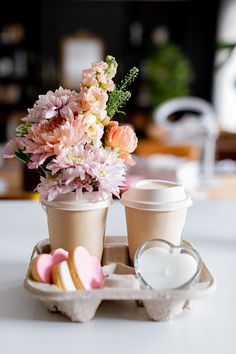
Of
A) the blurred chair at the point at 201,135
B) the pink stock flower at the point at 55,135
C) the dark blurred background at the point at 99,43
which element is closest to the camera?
the pink stock flower at the point at 55,135

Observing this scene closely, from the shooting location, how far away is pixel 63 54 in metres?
8.13

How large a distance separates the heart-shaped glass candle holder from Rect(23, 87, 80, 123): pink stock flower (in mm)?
258

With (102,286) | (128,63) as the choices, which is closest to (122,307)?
(102,286)

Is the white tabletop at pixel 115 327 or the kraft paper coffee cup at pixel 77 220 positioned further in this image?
the kraft paper coffee cup at pixel 77 220

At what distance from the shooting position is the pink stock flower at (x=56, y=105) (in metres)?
0.91

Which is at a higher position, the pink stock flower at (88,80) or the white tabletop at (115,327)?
the pink stock flower at (88,80)

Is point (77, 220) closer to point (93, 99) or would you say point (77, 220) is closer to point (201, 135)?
point (93, 99)

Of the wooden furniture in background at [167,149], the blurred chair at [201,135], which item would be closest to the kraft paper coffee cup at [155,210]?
the blurred chair at [201,135]

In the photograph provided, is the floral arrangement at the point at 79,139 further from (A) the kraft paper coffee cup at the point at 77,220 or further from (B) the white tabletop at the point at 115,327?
(B) the white tabletop at the point at 115,327

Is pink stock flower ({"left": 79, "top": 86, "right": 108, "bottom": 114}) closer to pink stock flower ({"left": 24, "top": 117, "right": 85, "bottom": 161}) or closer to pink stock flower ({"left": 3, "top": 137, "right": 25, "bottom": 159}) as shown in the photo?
pink stock flower ({"left": 24, "top": 117, "right": 85, "bottom": 161})

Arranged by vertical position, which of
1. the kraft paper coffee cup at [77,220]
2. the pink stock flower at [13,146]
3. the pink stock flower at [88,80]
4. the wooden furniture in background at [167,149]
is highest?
the pink stock flower at [88,80]

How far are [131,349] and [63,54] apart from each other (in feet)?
25.2

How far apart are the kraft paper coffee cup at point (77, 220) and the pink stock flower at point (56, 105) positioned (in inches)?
5.7

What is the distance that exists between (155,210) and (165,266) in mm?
129
